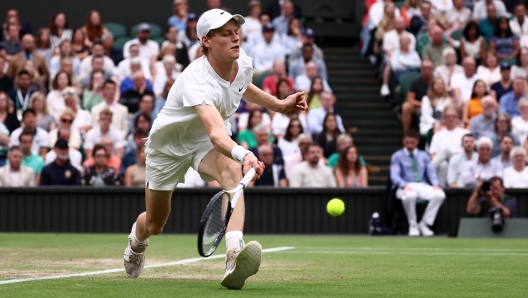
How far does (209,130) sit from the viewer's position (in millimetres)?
5945

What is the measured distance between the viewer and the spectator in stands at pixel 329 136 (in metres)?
15.5

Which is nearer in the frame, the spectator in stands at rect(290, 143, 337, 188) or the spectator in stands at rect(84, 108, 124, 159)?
the spectator in stands at rect(290, 143, 337, 188)

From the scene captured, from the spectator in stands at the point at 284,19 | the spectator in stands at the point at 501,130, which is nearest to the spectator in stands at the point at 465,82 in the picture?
the spectator in stands at the point at 501,130

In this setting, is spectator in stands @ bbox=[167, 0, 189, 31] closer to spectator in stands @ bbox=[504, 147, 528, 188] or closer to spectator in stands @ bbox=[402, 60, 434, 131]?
spectator in stands @ bbox=[402, 60, 434, 131]

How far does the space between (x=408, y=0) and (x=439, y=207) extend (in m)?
6.59

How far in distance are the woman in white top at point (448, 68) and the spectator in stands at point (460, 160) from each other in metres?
2.71

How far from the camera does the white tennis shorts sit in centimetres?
662

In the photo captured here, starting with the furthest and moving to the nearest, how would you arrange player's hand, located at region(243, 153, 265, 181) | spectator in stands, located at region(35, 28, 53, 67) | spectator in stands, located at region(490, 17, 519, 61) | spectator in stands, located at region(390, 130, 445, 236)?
spectator in stands, located at region(490, 17, 519, 61) → spectator in stands, located at region(35, 28, 53, 67) → spectator in stands, located at region(390, 130, 445, 236) → player's hand, located at region(243, 153, 265, 181)

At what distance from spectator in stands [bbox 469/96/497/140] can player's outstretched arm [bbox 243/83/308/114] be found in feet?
30.1

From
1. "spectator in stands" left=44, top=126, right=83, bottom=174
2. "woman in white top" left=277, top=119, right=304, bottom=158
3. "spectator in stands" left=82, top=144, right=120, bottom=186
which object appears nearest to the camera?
"spectator in stands" left=82, top=144, right=120, bottom=186

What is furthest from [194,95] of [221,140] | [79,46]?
[79,46]

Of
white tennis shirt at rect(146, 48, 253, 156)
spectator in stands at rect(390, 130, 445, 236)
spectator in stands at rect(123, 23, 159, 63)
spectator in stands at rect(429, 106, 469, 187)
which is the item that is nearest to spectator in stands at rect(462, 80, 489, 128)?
spectator in stands at rect(429, 106, 469, 187)

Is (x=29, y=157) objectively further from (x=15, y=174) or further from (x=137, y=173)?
(x=137, y=173)

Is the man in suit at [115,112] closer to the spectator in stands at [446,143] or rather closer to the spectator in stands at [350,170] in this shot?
the spectator in stands at [350,170]
